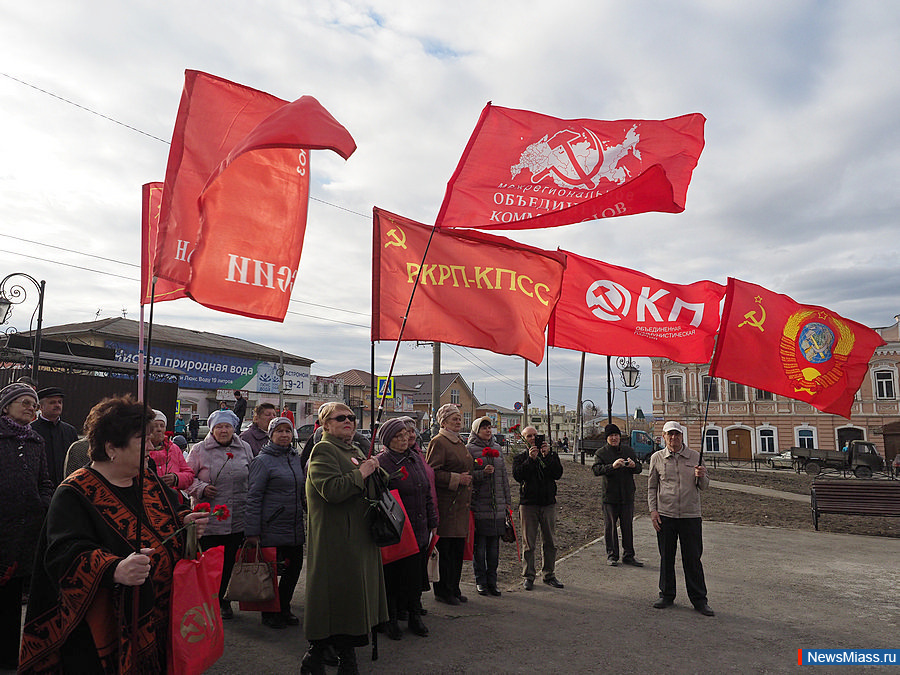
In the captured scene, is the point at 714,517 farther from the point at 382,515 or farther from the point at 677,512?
the point at 382,515

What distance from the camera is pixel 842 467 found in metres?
27.1

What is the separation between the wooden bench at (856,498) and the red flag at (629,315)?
542 cm

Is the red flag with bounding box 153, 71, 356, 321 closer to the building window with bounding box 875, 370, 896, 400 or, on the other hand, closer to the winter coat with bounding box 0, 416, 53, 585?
the winter coat with bounding box 0, 416, 53, 585

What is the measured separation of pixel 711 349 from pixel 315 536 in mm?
5740

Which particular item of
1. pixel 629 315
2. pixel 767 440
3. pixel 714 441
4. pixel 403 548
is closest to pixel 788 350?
pixel 629 315

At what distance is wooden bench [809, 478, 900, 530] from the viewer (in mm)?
10438

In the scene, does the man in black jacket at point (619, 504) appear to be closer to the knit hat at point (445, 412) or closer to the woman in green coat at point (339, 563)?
the knit hat at point (445, 412)

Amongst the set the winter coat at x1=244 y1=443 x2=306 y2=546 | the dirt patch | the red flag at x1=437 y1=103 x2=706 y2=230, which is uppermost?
the red flag at x1=437 y1=103 x2=706 y2=230

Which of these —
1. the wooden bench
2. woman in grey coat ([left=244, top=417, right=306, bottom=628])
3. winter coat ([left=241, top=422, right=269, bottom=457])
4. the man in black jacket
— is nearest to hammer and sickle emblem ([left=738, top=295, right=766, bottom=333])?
→ the man in black jacket

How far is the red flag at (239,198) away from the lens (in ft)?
15.6

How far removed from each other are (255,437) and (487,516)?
2602mm

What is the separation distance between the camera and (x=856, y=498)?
10766 mm

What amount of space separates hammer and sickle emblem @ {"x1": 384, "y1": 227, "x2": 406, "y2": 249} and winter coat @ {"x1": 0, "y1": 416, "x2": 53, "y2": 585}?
3451 millimetres

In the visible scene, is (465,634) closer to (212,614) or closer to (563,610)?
(563,610)
